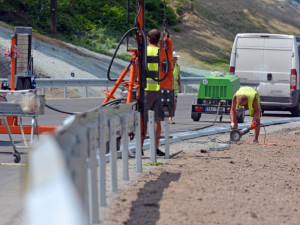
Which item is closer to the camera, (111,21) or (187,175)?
(187,175)

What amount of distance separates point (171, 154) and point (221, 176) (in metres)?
2.85

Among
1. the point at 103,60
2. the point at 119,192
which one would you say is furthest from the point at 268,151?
the point at 103,60

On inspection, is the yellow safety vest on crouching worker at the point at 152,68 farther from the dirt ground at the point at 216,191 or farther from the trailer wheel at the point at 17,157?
the trailer wheel at the point at 17,157

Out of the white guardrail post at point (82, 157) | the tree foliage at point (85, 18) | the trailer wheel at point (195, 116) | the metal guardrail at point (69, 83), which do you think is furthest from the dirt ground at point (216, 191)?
the tree foliage at point (85, 18)

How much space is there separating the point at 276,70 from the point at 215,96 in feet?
9.81

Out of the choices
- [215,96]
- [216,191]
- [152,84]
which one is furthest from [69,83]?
[216,191]

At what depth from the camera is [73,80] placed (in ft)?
103

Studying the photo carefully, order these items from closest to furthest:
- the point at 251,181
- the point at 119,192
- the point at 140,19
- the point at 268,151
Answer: the point at 119,192, the point at 251,181, the point at 140,19, the point at 268,151

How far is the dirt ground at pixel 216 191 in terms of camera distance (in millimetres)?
7750

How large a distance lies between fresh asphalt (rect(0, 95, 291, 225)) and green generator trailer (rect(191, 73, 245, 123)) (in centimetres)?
35

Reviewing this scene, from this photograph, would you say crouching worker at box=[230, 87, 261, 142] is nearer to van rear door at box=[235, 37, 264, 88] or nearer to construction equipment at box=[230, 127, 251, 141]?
construction equipment at box=[230, 127, 251, 141]

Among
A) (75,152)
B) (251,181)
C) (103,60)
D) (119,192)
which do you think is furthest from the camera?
(103,60)

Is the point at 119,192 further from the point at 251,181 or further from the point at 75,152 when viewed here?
the point at 75,152

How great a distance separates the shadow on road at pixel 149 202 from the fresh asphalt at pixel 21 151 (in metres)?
1.10
